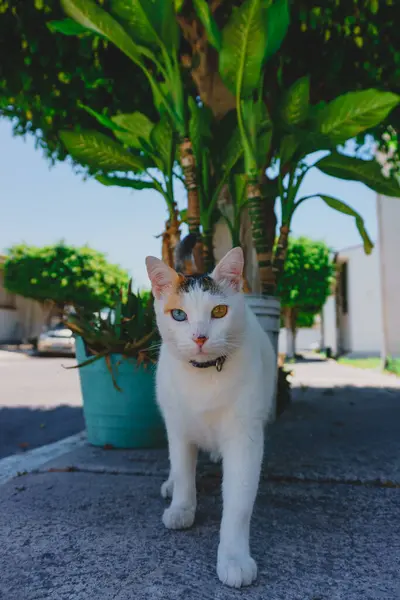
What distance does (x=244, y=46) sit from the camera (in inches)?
87.0

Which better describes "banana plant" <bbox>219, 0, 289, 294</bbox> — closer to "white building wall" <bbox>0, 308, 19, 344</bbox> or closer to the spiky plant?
the spiky plant

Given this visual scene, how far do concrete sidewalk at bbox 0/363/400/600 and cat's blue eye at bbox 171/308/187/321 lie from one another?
0.66 metres

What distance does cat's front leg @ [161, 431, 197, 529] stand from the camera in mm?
1458

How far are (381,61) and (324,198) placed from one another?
2.06m

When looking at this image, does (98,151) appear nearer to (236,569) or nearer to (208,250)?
(208,250)

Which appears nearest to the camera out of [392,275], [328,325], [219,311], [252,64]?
[219,311]

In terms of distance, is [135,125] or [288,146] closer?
[288,146]

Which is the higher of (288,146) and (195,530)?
(288,146)

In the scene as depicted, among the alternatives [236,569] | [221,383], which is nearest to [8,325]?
[221,383]

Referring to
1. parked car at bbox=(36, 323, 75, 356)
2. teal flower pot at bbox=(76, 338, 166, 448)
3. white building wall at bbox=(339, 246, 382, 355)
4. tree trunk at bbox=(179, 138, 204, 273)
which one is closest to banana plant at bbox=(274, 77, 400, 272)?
tree trunk at bbox=(179, 138, 204, 273)

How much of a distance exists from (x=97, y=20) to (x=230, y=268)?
1.75 meters

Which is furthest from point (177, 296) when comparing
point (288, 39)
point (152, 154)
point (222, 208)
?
point (288, 39)

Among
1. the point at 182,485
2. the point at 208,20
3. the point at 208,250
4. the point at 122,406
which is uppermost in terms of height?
the point at 208,20

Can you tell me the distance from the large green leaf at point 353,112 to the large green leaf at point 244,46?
41cm
